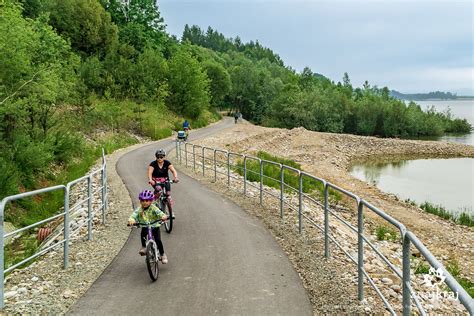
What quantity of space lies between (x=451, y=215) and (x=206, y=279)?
1637 cm

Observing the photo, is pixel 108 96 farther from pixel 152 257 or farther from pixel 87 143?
pixel 152 257

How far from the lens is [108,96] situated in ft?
138

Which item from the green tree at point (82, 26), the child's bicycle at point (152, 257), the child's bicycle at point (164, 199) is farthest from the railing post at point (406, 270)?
the green tree at point (82, 26)

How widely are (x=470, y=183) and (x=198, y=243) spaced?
27001mm

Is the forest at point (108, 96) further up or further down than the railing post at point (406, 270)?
further up

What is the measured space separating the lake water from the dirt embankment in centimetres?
205

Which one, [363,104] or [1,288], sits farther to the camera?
[363,104]

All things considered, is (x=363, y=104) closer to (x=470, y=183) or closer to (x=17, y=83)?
(x=470, y=183)

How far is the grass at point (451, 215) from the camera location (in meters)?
18.5

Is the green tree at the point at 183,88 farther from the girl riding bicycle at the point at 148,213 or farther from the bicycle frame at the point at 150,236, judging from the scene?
the bicycle frame at the point at 150,236

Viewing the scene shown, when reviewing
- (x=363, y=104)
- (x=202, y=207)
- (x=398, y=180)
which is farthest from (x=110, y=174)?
(x=363, y=104)

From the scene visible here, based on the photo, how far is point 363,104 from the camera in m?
78.1

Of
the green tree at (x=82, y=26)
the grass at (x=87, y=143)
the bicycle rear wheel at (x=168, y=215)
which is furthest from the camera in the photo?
the green tree at (x=82, y=26)

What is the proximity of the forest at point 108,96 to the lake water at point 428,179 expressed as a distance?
18.9 meters
